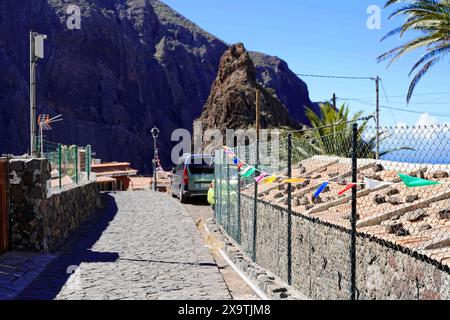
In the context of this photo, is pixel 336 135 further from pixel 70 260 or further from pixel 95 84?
pixel 95 84

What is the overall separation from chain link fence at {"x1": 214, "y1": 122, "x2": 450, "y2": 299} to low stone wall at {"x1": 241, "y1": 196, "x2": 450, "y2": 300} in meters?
0.02

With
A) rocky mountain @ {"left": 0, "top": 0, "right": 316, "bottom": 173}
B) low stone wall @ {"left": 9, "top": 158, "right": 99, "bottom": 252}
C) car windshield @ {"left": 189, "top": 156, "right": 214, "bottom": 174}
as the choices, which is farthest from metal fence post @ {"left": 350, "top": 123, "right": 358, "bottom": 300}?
rocky mountain @ {"left": 0, "top": 0, "right": 316, "bottom": 173}

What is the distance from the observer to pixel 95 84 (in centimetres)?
12131

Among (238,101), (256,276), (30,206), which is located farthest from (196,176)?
(238,101)

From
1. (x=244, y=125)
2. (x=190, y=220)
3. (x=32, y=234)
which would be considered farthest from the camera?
(x=244, y=125)

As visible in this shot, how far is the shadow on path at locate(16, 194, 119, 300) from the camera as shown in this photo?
6.57 m

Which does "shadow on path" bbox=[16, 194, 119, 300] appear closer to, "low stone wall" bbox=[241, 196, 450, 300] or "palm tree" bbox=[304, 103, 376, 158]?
"low stone wall" bbox=[241, 196, 450, 300]

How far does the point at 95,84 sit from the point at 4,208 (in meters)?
117

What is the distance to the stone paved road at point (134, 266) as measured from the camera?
663 cm

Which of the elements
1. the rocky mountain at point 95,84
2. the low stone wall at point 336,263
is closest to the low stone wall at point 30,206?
the low stone wall at point 336,263
